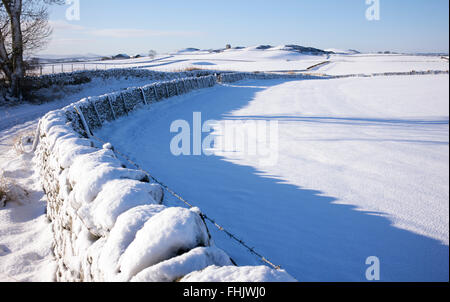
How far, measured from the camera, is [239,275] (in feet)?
4.21

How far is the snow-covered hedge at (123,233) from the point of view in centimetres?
141

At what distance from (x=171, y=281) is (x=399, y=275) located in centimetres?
237

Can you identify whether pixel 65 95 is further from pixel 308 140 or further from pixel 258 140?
pixel 308 140

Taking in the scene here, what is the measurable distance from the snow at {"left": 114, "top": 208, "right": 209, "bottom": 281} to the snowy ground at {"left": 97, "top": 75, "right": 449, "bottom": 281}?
151 centimetres

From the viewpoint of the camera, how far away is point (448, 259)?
276cm

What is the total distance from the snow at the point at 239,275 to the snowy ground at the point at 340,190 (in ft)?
5.30

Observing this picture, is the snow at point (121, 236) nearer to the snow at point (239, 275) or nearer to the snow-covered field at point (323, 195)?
the snow at point (239, 275)

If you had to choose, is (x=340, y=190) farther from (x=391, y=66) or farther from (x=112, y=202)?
(x=391, y=66)

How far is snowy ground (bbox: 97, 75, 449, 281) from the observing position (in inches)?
114

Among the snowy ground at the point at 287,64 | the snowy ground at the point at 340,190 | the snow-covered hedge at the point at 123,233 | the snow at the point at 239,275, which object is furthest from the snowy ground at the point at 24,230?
the snowy ground at the point at 287,64

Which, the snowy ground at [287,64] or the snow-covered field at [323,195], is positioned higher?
the snowy ground at [287,64]

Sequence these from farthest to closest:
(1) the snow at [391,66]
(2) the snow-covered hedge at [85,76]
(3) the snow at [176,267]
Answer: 1. (1) the snow at [391,66]
2. (2) the snow-covered hedge at [85,76]
3. (3) the snow at [176,267]

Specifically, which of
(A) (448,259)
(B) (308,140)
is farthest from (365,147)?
(A) (448,259)

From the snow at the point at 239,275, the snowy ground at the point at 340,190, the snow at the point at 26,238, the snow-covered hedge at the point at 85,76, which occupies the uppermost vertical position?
the snow-covered hedge at the point at 85,76
